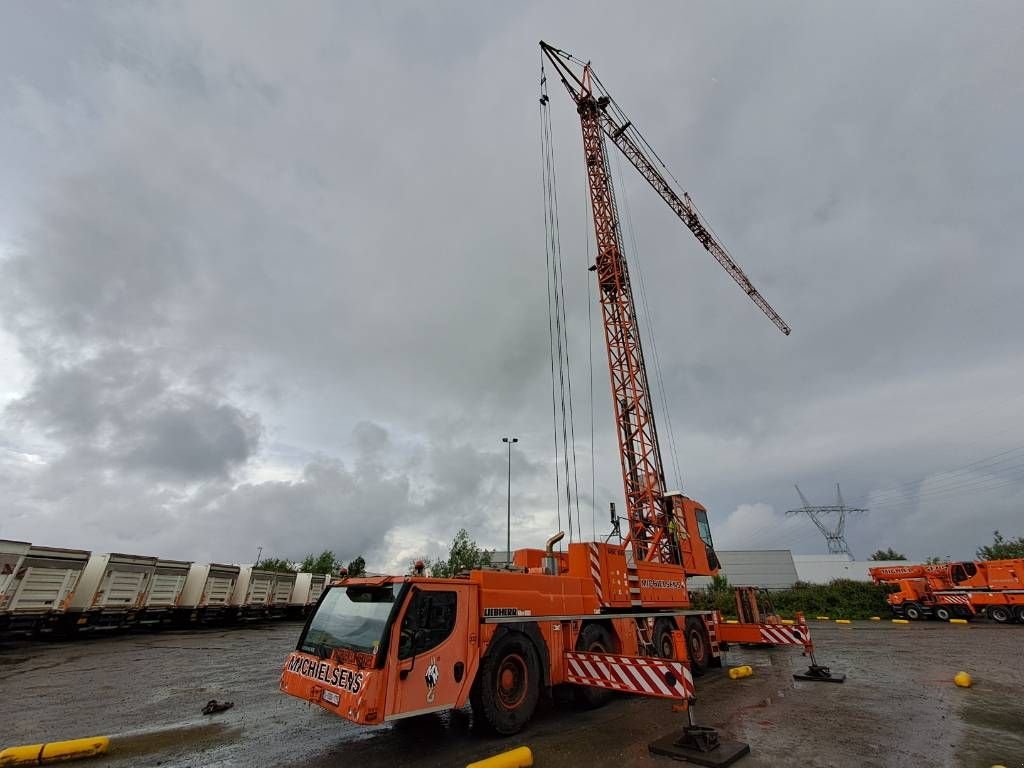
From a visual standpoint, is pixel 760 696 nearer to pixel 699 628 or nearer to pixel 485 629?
pixel 699 628

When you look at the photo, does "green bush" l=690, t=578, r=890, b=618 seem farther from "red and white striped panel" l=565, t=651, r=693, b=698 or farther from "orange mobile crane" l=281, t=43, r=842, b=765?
"red and white striped panel" l=565, t=651, r=693, b=698

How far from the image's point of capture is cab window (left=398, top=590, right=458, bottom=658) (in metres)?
5.59

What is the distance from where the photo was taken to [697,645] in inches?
465

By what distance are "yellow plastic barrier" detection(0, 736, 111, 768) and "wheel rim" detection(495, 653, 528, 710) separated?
504 cm

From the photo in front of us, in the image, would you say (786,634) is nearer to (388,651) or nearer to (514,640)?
(514,640)

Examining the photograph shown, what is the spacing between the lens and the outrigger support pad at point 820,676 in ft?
33.2

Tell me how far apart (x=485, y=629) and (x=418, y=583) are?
136 cm

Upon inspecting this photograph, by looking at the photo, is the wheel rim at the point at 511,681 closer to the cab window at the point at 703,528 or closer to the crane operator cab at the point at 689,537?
the crane operator cab at the point at 689,537

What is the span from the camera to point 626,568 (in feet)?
32.6

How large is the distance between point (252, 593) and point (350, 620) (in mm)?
22099

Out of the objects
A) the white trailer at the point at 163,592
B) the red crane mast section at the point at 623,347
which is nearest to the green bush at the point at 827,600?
the red crane mast section at the point at 623,347

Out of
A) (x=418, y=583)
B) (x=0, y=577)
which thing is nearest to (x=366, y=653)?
(x=418, y=583)

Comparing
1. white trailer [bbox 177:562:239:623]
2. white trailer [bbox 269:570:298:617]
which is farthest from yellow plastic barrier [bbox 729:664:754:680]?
white trailer [bbox 269:570:298:617]

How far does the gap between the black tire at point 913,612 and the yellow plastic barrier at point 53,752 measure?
3959cm
